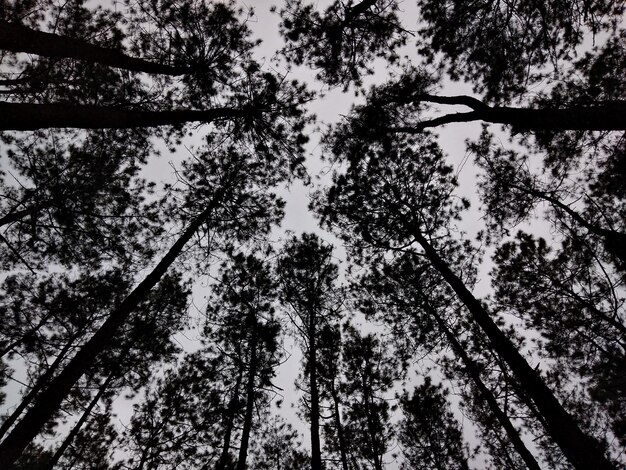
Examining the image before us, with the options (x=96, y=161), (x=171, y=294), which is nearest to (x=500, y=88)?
(x=96, y=161)

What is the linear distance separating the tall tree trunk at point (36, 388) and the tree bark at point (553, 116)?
444 inches

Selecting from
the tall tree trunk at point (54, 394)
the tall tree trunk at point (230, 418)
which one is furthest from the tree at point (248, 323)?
the tall tree trunk at point (54, 394)

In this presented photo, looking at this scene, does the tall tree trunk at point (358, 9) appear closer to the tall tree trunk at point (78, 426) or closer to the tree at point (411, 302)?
the tree at point (411, 302)

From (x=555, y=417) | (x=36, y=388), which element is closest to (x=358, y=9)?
(x=555, y=417)

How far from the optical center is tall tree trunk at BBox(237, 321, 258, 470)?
315 inches

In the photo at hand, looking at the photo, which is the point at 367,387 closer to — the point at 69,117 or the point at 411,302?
the point at 411,302

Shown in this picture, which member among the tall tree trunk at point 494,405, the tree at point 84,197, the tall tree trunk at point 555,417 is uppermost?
the tree at point 84,197

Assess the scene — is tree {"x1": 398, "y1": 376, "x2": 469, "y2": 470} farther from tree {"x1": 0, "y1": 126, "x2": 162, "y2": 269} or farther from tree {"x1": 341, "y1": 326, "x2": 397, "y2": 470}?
tree {"x1": 0, "y1": 126, "x2": 162, "y2": 269}

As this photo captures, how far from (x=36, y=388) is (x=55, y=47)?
372 inches

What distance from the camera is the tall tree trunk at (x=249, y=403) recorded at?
26.3 feet

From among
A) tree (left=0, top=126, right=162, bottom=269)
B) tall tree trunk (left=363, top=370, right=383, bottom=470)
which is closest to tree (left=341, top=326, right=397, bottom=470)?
tall tree trunk (left=363, top=370, right=383, bottom=470)

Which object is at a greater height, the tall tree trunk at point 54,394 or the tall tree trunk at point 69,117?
the tall tree trunk at point 69,117

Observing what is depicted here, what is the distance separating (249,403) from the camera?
28.0 feet

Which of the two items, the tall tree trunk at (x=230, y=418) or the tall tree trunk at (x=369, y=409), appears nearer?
the tall tree trunk at (x=230, y=418)
